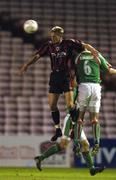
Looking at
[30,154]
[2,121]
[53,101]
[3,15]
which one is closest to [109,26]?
[3,15]

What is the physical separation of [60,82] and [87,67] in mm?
709

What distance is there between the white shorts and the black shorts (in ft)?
1.67

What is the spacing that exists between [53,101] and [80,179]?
1.49m

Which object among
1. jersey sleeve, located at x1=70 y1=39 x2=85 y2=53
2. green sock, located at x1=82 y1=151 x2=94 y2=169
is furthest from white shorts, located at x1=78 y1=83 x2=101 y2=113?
green sock, located at x1=82 y1=151 x2=94 y2=169

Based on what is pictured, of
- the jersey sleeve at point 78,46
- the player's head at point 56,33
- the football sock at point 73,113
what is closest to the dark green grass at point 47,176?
the football sock at point 73,113

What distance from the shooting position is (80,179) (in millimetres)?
13383

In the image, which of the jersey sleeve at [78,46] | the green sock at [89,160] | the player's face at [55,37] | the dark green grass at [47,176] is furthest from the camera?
the dark green grass at [47,176]

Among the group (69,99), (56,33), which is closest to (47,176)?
(69,99)

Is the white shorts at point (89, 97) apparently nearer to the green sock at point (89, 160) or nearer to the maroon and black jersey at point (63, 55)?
the maroon and black jersey at point (63, 55)

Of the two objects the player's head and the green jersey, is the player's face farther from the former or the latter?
the green jersey

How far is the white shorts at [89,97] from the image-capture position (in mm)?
12711

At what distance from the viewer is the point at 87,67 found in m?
12.7

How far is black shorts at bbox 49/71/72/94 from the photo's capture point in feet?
43.2

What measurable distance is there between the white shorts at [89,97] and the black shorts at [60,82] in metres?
0.51
